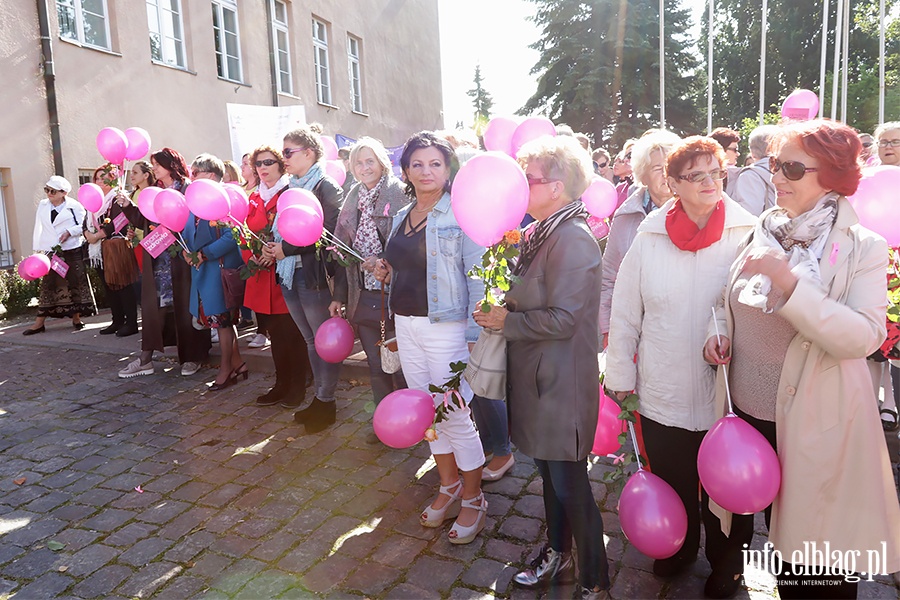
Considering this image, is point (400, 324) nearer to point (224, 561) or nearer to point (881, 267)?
point (224, 561)

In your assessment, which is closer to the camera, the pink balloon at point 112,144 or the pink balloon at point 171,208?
the pink balloon at point 171,208

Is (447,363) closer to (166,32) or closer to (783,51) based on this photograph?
(166,32)

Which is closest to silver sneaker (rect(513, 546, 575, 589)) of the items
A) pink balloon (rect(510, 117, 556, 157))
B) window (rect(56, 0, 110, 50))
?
pink balloon (rect(510, 117, 556, 157))

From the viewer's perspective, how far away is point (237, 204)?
16.0 feet

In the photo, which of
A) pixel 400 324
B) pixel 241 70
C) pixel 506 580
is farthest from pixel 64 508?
pixel 241 70

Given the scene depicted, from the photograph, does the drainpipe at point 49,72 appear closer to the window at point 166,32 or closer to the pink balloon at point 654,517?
the window at point 166,32

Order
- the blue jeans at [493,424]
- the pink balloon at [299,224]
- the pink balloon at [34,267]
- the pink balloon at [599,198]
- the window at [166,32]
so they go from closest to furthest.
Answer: the blue jeans at [493,424] → the pink balloon at [299,224] → the pink balloon at [599,198] → the pink balloon at [34,267] → the window at [166,32]

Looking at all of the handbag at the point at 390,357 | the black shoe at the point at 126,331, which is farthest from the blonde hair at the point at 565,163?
the black shoe at the point at 126,331

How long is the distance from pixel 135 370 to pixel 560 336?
539 centimetres

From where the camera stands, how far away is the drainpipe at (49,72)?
9812mm

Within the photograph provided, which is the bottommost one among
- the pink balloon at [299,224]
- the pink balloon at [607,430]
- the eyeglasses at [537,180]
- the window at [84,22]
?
the pink balloon at [607,430]

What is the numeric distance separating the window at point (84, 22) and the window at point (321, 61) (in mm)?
6256

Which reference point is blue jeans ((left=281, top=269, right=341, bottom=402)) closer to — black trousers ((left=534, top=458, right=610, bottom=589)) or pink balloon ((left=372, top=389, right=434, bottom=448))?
pink balloon ((left=372, top=389, right=434, bottom=448))

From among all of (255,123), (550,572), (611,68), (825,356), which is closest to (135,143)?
(255,123)
